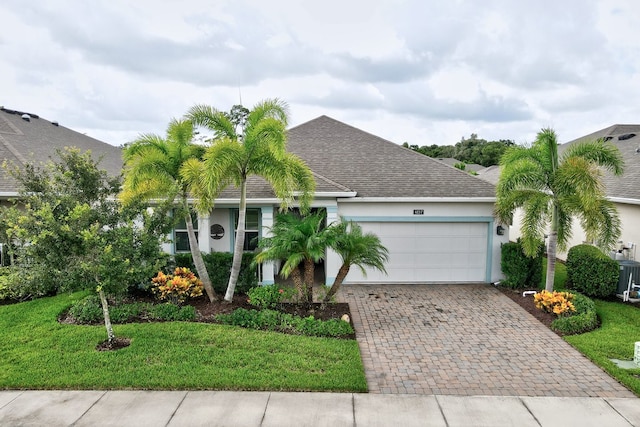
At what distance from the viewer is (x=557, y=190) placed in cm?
1025

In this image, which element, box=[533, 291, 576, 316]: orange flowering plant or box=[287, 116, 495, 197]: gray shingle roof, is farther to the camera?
box=[287, 116, 495, 197]: gray shingle roof

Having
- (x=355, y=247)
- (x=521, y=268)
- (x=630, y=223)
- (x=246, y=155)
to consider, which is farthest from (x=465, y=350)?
(x=630, y=223)

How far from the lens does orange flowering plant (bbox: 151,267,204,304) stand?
10.2 m

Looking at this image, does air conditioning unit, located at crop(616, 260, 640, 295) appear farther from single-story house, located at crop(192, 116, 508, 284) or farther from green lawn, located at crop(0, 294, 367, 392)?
green lawn, located at crop(0, 294, 367, 392)

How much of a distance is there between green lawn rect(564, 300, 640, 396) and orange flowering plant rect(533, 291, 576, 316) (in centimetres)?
75

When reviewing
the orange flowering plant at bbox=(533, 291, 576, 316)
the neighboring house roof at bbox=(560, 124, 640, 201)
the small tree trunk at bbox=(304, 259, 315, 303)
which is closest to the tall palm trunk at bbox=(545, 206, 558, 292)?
the orange flowering plant at bbox=(533, 291, 576, 316)

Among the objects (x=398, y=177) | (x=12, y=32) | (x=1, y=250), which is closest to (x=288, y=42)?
(x=398, y=177)

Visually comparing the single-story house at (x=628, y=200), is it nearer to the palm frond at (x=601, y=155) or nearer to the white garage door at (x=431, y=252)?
the palm frond at (x=601, y=155)

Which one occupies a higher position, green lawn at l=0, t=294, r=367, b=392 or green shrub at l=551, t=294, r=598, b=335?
green shrub at l=551, t=294, r=598, b=335

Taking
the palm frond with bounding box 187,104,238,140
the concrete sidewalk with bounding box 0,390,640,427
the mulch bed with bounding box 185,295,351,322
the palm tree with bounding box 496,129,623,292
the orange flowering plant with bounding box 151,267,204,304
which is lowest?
the concrete sidewalk with bounding box 0,390,640,427

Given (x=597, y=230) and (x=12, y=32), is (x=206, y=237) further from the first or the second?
(x=597, y=230)

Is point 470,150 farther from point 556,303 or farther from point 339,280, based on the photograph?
point 339,280

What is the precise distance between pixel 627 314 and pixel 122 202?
12.4 m

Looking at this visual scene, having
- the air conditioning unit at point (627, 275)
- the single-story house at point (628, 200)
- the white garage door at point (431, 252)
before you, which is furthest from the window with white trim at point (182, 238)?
the single-story house at point (628, 200)
